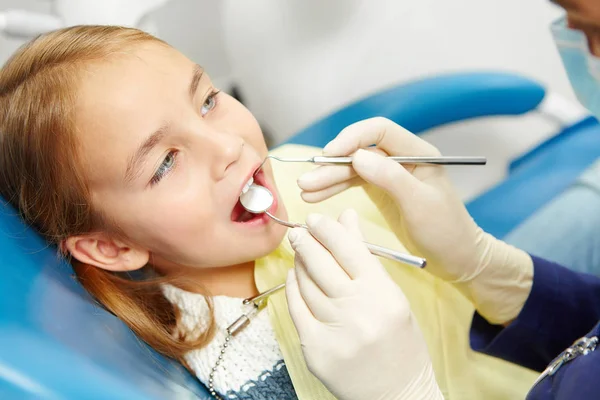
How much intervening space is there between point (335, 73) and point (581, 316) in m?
0.99

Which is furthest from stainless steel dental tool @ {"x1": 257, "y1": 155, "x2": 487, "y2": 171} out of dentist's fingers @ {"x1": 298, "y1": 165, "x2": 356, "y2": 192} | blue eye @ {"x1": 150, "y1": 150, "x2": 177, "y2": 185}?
blue eye @ {"x1": 150, "y1": 150, "x2": 177, "y2": 185}

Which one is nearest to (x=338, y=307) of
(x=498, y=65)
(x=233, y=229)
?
(x=233, y=229)

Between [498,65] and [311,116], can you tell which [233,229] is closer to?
A: [311,116]

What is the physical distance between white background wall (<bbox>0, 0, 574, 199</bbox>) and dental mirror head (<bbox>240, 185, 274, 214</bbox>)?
89cm

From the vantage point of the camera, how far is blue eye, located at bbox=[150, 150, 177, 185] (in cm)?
75

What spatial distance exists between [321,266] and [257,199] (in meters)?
0.16

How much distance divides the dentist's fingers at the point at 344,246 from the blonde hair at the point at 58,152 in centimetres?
25

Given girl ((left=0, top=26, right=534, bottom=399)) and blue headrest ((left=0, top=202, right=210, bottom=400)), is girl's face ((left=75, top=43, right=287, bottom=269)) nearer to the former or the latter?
girl ((left=0, top=26, right=534, bottom=399))

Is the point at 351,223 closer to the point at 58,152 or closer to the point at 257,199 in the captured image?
the point at 257,199

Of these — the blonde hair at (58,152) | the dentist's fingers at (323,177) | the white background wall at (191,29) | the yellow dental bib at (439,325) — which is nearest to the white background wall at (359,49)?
the white background wall at (191,29)

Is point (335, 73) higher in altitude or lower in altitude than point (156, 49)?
lower

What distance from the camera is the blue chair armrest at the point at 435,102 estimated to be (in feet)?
4.32

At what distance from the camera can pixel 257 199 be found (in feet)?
2.58

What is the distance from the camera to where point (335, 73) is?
5.43 feet
